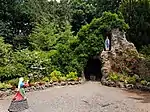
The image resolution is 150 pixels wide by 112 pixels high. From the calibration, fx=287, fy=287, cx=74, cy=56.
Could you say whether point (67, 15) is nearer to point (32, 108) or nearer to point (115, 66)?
point (115, 66)

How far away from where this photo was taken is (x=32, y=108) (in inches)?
540

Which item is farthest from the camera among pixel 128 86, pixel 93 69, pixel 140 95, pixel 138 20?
pixel 138 20

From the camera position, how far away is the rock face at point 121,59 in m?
21.1

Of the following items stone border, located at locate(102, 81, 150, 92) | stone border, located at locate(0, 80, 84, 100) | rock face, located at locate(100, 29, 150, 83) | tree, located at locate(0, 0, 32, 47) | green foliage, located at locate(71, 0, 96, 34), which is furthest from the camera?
green foliage, located at locate(71, 0, 96, 34)

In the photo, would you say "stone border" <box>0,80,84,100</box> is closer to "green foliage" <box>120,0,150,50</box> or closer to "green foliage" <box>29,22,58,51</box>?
"green foliage" <box>29,22,58,51</box>

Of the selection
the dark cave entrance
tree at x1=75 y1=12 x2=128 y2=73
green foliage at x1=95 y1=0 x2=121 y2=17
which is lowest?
the dark cave entrance

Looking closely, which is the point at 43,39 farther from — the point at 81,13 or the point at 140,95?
the point at 140,95

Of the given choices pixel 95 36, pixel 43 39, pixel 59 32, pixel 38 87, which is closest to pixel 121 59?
pixel 95 36

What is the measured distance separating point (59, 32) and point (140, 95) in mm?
14302

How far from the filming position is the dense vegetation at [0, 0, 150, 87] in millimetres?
21188

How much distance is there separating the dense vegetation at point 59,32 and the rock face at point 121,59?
1125 mm

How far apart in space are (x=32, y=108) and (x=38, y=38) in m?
13.5

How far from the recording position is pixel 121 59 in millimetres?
21844

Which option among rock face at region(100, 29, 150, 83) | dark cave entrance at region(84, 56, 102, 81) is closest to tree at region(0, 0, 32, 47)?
dark cave entrance at region(84, 56, 102, 81)
